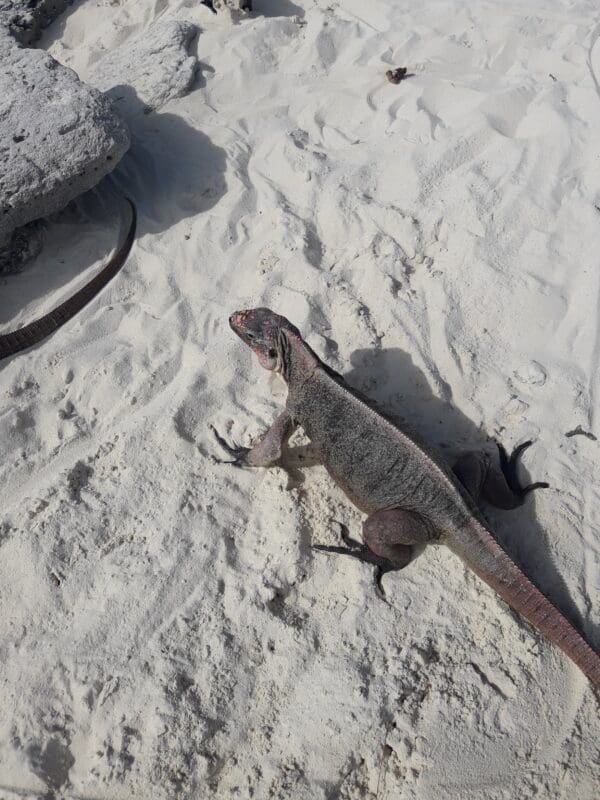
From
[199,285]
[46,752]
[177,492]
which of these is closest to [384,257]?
[199,285]

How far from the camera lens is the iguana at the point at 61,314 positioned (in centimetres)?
369

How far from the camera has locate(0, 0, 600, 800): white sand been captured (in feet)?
7.98

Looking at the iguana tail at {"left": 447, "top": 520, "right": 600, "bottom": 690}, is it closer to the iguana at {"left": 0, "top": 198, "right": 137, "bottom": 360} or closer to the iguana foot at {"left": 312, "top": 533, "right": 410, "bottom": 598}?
the iguana foot at {"left": 312, "top": 533, "right": 410, "bottom": 598}

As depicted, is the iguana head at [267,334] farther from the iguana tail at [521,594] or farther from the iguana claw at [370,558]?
the iguana tail at [521,594]

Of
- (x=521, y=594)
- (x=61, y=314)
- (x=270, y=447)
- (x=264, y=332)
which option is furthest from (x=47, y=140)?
(x=521, y=594)

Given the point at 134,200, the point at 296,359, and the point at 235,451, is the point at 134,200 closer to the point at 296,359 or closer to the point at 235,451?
the point at 296,359

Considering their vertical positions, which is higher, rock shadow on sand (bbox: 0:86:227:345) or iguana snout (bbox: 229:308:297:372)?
rock shadow on sand (bbox: 0:86:227:345)

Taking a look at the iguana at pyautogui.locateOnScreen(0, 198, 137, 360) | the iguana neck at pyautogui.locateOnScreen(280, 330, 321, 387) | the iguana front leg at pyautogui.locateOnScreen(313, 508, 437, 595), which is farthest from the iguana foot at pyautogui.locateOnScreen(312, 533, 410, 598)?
the iguana at pyautogui.locateOnScreen(0, 198, 137, 360)

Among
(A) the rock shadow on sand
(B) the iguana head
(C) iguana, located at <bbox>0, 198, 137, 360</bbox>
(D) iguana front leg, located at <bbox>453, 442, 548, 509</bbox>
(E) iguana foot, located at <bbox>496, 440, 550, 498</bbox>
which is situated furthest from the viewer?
(A) the rock shadow on sand

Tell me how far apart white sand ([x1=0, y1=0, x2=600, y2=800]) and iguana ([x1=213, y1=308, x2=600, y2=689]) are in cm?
15

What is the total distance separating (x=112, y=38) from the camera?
6.04 meters

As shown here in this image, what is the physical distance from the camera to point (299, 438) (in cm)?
343

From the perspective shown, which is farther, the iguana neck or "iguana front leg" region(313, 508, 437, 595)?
the iguana neck

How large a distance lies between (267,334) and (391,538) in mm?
1346
